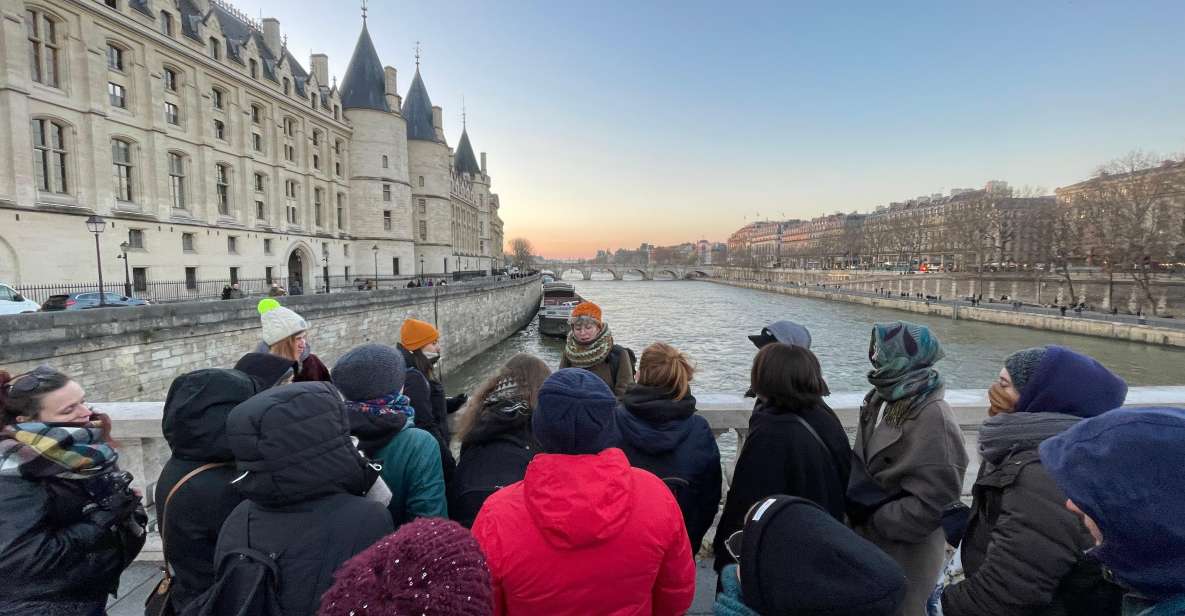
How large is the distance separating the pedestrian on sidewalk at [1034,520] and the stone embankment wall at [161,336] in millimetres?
11542

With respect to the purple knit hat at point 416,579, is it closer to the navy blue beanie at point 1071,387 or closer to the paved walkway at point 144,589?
the navy blue beanie at point 1071,387

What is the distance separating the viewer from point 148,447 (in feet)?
10.8

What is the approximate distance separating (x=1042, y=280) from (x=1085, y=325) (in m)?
16.2

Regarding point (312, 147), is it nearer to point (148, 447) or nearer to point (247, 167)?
point (247, 167)

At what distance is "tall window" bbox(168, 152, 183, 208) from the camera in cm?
2169

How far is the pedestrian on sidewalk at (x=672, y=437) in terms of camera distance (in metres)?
1.98

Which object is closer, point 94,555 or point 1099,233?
point 94,555

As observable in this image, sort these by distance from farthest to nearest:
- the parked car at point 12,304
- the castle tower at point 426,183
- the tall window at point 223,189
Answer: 1. the castle tower at point 426,183
2. the tall window at point 223,189
3. the parked car at point 12,304

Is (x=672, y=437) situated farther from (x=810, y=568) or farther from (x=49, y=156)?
(x=49, y=156)

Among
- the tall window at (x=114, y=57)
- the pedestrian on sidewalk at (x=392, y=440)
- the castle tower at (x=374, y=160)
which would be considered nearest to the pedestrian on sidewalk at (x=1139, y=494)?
the pedestrian on sidewalk at (x=392, y=440)

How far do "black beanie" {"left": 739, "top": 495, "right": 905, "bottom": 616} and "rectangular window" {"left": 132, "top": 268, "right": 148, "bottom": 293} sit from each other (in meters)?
25.9

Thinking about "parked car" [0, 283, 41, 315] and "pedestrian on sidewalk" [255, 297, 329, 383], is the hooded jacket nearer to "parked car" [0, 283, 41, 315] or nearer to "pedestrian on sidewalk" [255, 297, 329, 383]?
"pedestrian on sidewalk" [255, 297, 329, 383]

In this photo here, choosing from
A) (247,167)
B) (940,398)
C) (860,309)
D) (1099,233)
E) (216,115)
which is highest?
(216,115)

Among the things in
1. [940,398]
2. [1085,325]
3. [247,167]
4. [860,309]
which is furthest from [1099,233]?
[247,167]
